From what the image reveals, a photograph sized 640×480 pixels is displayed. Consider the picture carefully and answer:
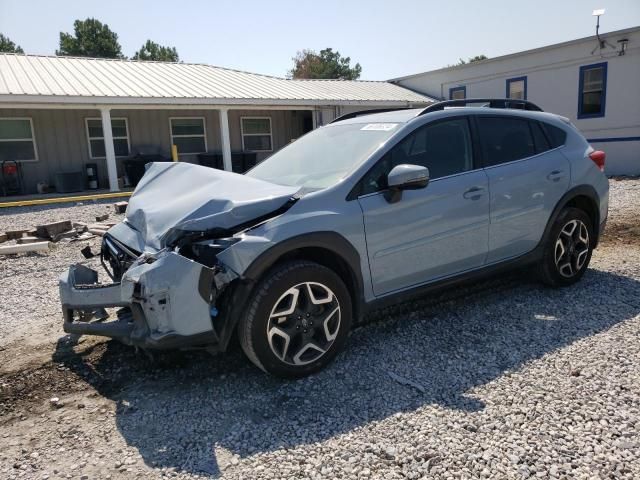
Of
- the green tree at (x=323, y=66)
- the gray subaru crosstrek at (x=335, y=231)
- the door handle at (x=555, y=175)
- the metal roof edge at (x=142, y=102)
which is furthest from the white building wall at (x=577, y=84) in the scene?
the green tree at (x=323, y=66)

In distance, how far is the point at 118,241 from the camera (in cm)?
382

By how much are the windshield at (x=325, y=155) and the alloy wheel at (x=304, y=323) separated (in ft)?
2.62

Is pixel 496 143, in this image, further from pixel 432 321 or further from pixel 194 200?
pixel 194 200

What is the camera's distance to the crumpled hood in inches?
123

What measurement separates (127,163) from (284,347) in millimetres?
14741

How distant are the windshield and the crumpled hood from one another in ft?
1.13

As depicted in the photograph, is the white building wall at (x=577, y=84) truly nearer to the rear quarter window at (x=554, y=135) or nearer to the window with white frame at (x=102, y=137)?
the rear quarter window at (x=554, y=135)

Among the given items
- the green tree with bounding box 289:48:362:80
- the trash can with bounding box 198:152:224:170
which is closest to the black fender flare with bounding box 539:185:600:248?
the trash can with bounding box 198:152:224:170

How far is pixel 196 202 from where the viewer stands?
3.45 metres

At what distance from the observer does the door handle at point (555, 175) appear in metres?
4.50

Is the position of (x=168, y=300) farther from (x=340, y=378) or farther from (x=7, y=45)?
(x=7, y=45)

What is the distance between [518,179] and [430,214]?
109 centimetres

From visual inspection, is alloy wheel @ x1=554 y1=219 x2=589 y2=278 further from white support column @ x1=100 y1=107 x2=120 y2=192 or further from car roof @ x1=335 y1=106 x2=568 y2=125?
white support column @ x1=100 y1=107 x2=120 y2=192

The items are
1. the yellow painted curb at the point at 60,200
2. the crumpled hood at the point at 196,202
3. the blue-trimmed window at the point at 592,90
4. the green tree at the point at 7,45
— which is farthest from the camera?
the green tree at the point at 7,45
